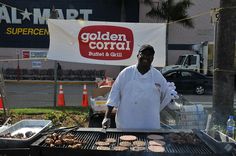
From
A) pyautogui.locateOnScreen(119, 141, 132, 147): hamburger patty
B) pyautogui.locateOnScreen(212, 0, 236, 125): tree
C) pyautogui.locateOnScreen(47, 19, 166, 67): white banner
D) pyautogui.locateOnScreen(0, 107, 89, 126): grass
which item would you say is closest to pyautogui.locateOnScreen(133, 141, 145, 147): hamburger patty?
pyautogui.locateOnScreen(119, 141, 132, 147): hamburger patty

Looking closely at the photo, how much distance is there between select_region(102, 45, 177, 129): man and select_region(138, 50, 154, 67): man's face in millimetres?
24

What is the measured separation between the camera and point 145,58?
14.1 ft

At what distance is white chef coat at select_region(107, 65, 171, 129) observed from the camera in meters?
4.43

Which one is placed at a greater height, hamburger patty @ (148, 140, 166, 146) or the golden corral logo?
the golden corral logo

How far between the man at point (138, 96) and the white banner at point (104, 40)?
6122mm

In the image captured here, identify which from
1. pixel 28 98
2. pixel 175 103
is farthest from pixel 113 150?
pixel 28 98

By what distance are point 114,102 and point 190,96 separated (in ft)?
54.0

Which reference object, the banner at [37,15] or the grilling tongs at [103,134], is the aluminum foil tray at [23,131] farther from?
the banner at [37,15]

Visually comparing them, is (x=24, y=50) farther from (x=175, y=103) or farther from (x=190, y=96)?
(x=175, y=103)

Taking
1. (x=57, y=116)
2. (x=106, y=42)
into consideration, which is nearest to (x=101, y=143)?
(x=57, y=116)

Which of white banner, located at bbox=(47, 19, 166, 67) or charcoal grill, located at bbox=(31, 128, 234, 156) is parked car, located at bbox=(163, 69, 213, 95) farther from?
charcoal grill, located at bbox=(31, 128, 234, 156)

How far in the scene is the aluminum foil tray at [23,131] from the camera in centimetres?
358

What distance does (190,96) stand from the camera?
2056 centimetres

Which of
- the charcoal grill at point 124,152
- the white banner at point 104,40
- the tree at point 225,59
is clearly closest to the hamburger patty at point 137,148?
the charcoal grill at point 124,152
